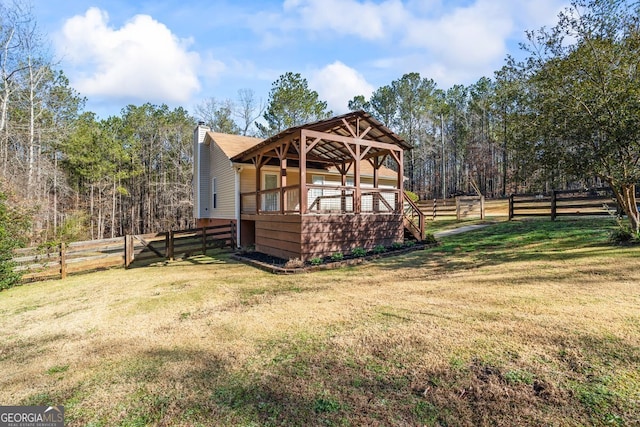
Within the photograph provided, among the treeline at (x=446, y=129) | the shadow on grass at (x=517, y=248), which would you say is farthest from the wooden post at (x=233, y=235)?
the treeline at (x=446, y=129)

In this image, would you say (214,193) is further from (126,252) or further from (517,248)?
(517,248)

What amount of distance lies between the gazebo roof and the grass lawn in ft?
17.3

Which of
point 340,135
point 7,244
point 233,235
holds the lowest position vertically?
point 233,235

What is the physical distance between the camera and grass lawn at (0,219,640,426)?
2.50 meters

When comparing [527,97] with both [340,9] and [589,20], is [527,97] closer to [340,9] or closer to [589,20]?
[589,20]

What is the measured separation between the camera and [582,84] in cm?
771

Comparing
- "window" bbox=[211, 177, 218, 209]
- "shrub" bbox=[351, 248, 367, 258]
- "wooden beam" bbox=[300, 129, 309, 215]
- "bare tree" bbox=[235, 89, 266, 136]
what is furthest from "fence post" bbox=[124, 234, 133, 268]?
"bare tree" bbox=[235, 89, 266, 136]

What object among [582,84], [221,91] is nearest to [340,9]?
[582,84]

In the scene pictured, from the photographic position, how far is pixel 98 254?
1074cm

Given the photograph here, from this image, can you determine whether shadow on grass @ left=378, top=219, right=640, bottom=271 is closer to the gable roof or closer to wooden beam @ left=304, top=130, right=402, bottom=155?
wooden beam @ left=304, top=130, right=402, bottom=155

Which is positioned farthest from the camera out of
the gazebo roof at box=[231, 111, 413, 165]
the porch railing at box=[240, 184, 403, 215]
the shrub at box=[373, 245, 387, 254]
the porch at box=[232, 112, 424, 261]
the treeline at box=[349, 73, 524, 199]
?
the treeline at box=[349, 73, 524, 199]

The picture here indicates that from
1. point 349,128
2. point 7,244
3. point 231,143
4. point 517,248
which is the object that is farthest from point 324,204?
point 7,244

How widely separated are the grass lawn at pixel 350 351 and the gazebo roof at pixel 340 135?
5.28 m

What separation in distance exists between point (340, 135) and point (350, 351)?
27.1 feet
